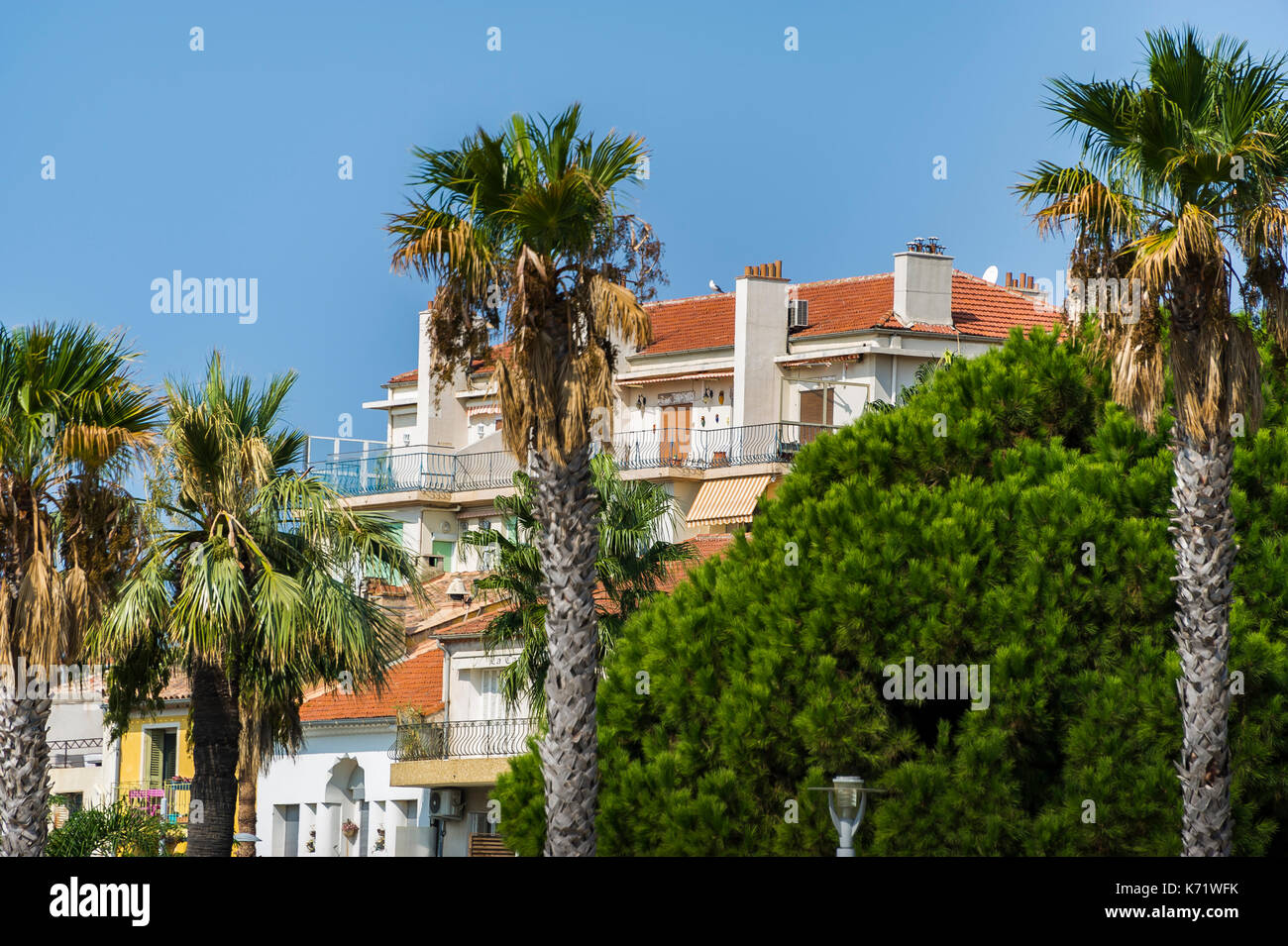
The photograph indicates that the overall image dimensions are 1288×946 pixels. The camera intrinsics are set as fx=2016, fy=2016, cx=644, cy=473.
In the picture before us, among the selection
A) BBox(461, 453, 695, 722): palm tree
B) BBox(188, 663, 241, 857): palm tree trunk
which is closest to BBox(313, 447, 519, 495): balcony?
BBox(461, 453, 695, 722): palm tree

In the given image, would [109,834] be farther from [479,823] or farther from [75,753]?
[75,753]

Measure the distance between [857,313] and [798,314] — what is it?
1883mm

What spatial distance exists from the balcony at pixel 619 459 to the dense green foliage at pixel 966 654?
28148 mm

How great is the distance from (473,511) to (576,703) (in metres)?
45.2

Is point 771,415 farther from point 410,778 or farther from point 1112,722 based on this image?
point 1112,722

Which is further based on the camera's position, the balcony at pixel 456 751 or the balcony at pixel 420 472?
the balcony at pixel 420 472

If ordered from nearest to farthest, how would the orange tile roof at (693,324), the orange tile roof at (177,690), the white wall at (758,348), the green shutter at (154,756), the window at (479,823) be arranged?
the window at (479,823) < the orange tile roof at (177,690) < the green shutter at (154,756) < the white wall at (758,348) < the orange tile roof at (693,324)

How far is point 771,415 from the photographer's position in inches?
2485

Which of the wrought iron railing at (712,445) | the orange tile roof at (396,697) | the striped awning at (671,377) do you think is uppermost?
the striped awning at (671,377)

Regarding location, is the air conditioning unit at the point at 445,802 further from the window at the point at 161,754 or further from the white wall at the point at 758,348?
the white wall at the point at 758,348

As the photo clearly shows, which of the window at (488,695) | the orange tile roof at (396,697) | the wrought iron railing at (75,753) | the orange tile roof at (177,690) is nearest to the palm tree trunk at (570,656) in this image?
the window at (488,695)

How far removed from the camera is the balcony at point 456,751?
41844 millimetres

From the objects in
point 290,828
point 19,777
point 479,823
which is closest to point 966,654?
point 19,777
